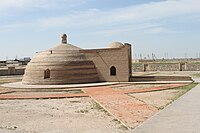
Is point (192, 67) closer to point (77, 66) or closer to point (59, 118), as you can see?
point (77, 66)

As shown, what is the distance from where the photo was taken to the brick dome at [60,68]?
26891 millimetres

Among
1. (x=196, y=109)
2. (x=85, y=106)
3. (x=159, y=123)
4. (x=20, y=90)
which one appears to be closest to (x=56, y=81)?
(x=20, y=90)

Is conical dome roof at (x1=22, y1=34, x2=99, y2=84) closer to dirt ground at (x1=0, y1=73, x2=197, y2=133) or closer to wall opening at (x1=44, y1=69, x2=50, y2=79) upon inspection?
wall opening at (x1=44, y1=69, x2=50, y2=79)

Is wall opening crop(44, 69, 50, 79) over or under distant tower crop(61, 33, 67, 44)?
under

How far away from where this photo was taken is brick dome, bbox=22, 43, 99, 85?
26.9 metres

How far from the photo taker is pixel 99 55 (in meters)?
29.0

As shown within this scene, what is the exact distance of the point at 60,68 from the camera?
27.0m

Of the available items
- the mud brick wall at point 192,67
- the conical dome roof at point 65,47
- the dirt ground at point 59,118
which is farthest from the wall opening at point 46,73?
the mud brick wall at point 192,67

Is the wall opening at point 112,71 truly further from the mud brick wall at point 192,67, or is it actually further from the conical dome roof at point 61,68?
the mud brick wall at point 192,67

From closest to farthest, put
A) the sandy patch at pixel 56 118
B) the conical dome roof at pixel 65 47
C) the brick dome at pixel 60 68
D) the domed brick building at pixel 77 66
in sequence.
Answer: the sandy patch at pixel 56 118 < the brick dome at pixel 60 68 < the domed brick building at pixel 77 66 < the conical dome roof at pixel 65 47

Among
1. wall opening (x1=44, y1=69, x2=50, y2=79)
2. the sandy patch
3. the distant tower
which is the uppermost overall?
the distant tower

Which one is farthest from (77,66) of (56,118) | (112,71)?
(56,118)

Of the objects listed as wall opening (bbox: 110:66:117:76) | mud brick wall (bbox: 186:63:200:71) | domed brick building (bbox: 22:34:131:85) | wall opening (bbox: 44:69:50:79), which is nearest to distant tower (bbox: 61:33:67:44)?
domed brick building (bbox: 22:34:131:85)

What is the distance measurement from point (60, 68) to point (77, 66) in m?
1.51
